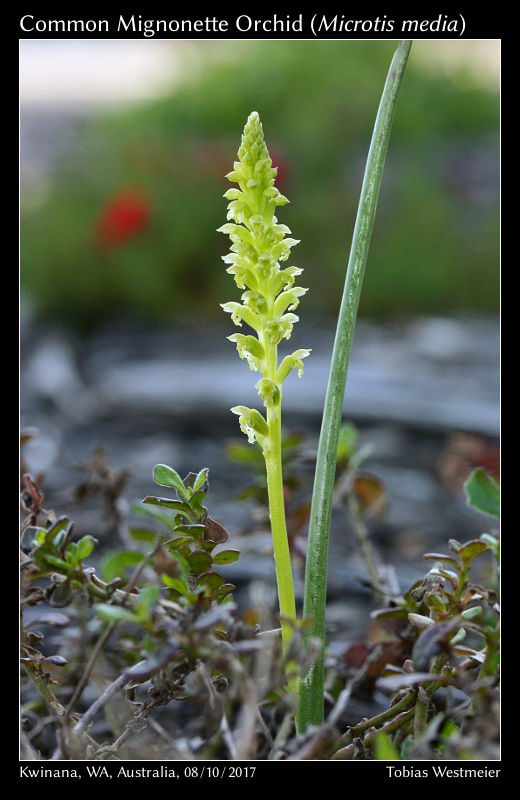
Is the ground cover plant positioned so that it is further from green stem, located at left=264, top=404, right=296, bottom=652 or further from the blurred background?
the blurred background

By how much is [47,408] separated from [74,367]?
18.7 inches

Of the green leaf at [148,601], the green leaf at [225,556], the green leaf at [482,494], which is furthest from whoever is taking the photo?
the green leaf at [482,494]

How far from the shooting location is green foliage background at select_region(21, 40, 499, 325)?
4.14 meters

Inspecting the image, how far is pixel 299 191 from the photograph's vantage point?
172 inches

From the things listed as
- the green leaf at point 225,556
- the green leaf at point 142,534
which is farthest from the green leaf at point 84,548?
the green leaf at point 142,534

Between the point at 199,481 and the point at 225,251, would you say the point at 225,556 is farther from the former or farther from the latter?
the point at 225,251

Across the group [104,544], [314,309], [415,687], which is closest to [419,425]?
[104,544]

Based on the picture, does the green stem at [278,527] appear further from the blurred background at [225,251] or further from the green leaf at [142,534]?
the blurred background at [225,251]

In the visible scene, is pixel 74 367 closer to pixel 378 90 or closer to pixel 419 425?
pixel 419 425

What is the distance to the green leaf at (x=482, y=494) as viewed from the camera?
32.7 inches

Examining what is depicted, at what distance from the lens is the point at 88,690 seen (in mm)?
1048

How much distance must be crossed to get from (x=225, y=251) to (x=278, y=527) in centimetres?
357

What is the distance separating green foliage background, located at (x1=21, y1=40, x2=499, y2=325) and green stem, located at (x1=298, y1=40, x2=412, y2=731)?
124 inches

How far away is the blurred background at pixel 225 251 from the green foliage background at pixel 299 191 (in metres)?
0.01
